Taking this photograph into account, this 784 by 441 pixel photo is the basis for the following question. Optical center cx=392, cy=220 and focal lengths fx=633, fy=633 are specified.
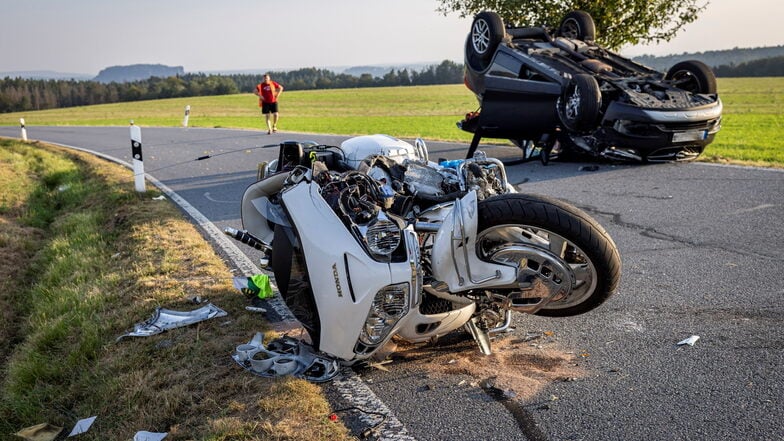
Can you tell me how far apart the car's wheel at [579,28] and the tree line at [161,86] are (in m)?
56.5

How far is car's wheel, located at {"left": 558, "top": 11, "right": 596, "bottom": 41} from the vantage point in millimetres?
11023

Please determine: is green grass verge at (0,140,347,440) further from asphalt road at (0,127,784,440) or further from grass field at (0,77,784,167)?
grass field at (0,77,784,167)

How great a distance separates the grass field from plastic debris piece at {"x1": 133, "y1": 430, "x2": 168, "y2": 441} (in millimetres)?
9392

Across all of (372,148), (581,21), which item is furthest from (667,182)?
(372,148)

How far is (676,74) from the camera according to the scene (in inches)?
397

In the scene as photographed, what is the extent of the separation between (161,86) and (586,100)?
67.3m

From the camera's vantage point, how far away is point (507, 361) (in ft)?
11.4

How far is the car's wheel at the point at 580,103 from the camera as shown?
Result: 8.85 metres

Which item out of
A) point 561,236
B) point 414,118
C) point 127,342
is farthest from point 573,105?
point 414,118

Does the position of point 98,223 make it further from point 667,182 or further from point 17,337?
point 667,182

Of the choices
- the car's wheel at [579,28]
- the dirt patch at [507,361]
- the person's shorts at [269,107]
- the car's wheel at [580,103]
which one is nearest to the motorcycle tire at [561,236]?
the dirt patch at [507,361]

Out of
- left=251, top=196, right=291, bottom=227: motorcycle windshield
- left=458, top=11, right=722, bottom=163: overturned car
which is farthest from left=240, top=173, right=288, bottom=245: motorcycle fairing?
left=458, top=11, right=722, bottom=163: overturned car

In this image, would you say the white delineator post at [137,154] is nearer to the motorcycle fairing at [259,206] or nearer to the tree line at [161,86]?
the motorcycle fairing at [259,206]

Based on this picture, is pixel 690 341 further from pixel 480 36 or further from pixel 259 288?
pixel 480 36
